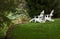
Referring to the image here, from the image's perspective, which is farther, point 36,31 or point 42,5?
point 42,5

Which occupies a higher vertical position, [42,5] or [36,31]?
[42,5]

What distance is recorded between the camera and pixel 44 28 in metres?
4.54

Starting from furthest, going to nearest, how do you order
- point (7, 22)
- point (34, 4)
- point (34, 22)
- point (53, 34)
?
point (34, 4)
point (34, 22)
point (7, 22)
point (53, 34)

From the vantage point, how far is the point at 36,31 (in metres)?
A: 4.50

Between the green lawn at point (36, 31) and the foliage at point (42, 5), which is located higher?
the foliage at point (42, 5)

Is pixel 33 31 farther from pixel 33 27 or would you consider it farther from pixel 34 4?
pixel 34 4

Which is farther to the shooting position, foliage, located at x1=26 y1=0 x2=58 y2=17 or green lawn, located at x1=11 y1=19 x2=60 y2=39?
foliage, located at x1=26 y1=0 x2=58 y2=17

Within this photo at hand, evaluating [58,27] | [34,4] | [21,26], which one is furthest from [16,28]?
[34,4]

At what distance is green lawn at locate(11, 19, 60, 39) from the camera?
443 cm

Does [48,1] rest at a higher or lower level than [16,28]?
higher

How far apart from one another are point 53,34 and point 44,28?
9.3 inches

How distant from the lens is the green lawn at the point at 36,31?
4.43 metres

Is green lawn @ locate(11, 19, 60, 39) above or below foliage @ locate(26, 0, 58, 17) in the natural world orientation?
below

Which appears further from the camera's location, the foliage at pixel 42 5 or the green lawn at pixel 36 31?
the foliage at pixel 42 5
